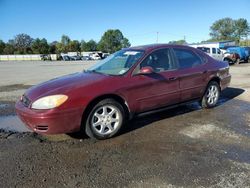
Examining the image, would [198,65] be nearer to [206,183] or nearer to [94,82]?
[94,82]

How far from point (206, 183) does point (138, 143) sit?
1.49 m

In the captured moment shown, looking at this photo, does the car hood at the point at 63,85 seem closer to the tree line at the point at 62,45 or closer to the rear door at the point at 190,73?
the rear door at the point at 190,73

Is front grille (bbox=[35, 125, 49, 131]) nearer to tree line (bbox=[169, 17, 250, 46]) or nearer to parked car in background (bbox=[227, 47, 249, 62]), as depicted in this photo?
parked car in background (bbox=[227, 47, 249, 62])

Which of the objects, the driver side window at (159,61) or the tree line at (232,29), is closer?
the driver side window at (159,61)

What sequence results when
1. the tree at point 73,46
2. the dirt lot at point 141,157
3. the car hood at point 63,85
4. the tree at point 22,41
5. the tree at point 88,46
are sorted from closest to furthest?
the dirt lot at point 141,157
the car hood at point 63,85
the tree at point 73,46
the tree at point 88,46
the tree at point 22,41

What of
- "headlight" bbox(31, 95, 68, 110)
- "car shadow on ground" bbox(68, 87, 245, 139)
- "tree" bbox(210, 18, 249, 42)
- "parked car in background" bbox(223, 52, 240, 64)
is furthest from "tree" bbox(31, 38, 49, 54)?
"headlight" bbox(31, 95, 68, 110)

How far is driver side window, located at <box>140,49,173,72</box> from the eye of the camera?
5.30 meters

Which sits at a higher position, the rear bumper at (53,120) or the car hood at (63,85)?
the car hood at (63,85)

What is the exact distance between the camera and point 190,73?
5.85m

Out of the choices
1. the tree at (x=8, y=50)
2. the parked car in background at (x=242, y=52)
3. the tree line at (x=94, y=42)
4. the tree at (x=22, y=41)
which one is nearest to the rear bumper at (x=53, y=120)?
the parked car in background at (x=242, y=52)

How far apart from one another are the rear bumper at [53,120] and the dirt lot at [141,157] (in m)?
0.30

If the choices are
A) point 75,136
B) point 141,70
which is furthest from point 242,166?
point 75,136

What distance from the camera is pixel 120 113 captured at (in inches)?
189

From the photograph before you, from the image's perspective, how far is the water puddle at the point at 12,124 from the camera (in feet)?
17.9
